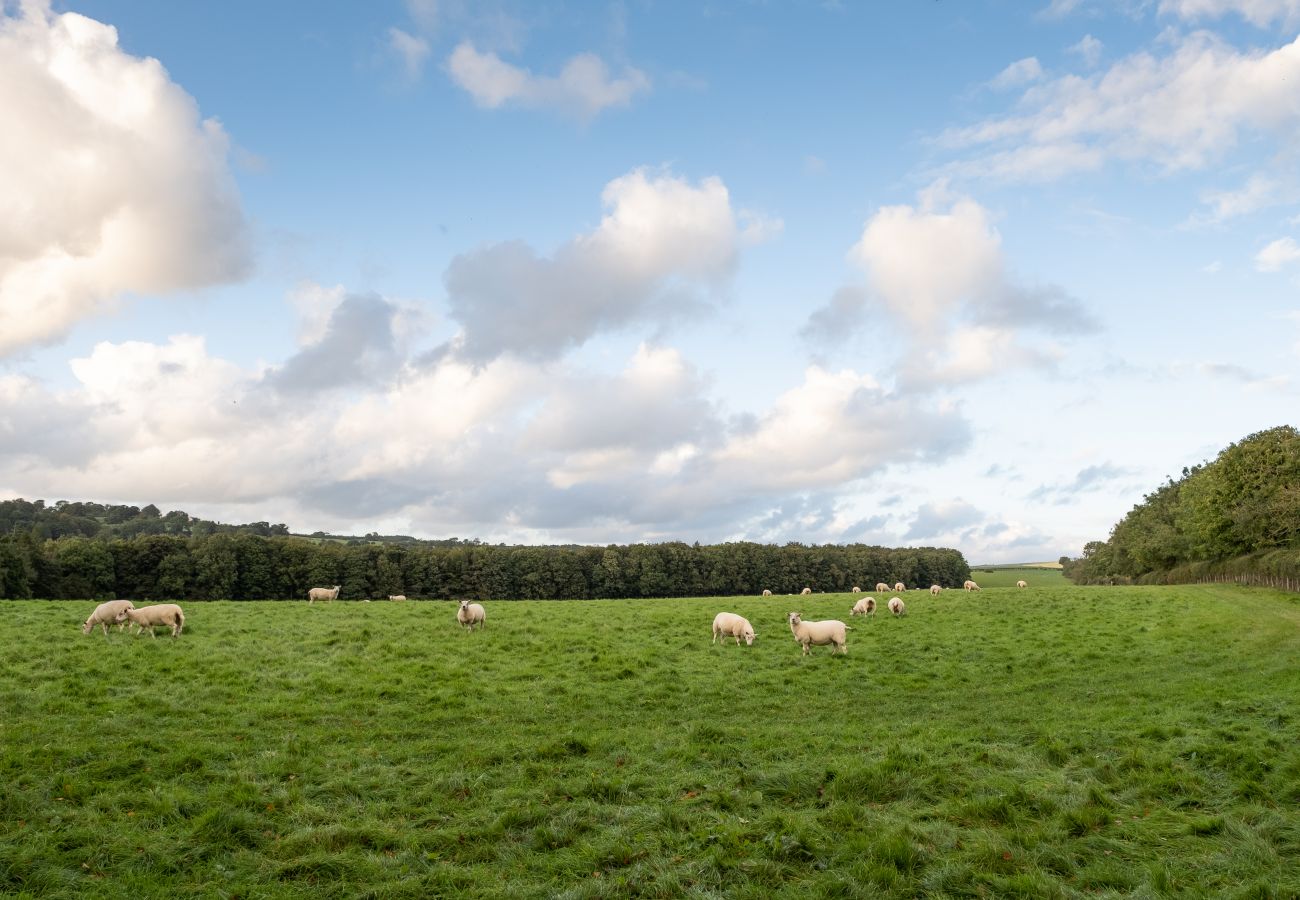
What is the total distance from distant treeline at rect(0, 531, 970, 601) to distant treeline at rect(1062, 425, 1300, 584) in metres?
44.8

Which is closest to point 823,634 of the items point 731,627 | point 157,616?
point 731,627

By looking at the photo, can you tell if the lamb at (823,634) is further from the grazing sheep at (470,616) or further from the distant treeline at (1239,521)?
the distant treeline at (1239,521)

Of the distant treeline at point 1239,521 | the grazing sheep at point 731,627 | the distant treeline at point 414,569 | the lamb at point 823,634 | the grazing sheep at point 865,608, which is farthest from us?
the distant treeline at point 414,569

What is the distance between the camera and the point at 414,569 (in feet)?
310

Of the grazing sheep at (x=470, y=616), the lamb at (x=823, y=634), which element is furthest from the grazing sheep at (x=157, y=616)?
the lamb at (x=823, y=634)

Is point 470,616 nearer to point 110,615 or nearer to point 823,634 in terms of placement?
point 110,615

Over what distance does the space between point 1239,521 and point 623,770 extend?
70.5 metres

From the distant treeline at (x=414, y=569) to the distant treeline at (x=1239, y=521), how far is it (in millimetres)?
44816

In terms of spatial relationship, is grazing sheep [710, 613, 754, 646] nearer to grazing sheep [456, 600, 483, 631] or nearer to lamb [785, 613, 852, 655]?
lamb [785, 613, 852, 655]

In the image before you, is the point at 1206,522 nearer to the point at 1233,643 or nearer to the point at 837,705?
the point at 1233,643

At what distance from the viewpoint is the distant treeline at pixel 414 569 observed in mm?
77312

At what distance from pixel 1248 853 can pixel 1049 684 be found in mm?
12830

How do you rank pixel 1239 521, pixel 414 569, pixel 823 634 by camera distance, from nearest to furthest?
1. pixel 823 634
2. pixel 1239 521
3. pixel 414 569

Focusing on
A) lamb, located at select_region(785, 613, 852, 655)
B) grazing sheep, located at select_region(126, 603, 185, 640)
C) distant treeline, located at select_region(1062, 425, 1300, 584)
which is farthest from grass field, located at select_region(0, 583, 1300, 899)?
distant treeline, located at select_region(1062, 425, 1300, 584)
